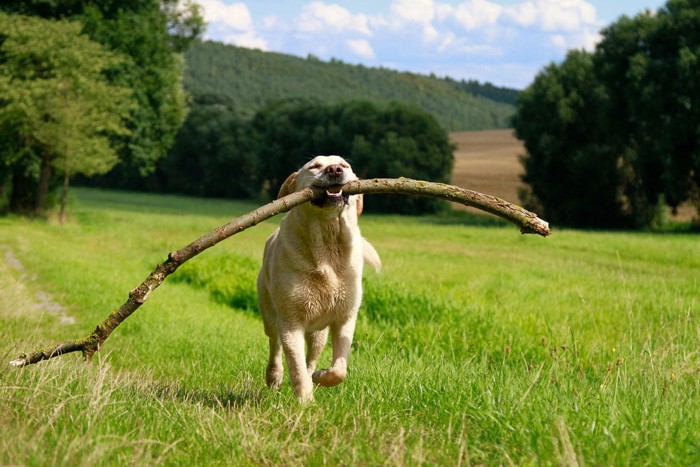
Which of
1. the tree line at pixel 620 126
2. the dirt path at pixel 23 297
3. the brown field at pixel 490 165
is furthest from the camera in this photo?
the brown field at pixel 490 165

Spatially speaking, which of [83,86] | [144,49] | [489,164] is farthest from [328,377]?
[489,164]

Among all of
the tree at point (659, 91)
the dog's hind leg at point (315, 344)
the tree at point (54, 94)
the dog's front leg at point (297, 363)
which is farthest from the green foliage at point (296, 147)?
the dog's front leg at point (297, 363)

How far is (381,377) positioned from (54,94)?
102ft

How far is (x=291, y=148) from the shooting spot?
82188 mm

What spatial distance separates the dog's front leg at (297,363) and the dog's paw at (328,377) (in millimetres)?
117

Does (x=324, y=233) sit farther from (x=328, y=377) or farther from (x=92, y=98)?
(x=92, y=98)

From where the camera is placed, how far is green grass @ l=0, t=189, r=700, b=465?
402cm

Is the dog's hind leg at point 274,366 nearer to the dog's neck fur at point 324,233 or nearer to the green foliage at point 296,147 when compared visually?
the dog's neck fur at point 324,233

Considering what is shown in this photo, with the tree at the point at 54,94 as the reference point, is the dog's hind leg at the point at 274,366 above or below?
below

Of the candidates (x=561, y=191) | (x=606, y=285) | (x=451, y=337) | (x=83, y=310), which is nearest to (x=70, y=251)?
(x=83, y=310)

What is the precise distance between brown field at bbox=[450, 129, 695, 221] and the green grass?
146ft

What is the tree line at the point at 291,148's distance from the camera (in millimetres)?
71062

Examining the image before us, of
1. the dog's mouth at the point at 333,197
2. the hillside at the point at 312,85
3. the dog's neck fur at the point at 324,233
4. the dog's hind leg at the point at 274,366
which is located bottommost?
the dog's hind leg at the point at 274,366

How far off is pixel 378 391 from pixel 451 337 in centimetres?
364
